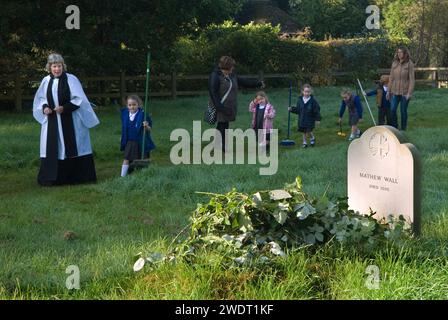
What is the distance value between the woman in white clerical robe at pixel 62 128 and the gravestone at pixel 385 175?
520 centimetres

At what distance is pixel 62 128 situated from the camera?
10.9 metres

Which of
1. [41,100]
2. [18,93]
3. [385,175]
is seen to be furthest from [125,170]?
[18,93]

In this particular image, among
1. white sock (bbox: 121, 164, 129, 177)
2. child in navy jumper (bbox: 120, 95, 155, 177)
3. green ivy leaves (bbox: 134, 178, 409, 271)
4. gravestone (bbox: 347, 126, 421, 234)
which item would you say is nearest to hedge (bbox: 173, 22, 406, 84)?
child in navy jumper (bbox: 120, 95, 155, 177)

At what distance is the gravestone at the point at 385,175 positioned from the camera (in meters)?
6.17

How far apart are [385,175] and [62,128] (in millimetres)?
5831

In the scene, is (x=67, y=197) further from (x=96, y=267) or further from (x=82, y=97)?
(x=96, y=267)

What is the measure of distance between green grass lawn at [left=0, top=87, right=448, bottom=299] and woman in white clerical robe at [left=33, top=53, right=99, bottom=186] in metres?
0.37

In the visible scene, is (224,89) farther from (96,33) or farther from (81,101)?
(96,33)

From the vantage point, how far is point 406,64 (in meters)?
15.3

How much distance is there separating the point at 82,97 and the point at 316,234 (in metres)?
6.01

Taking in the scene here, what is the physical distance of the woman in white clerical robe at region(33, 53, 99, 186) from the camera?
10.7 m

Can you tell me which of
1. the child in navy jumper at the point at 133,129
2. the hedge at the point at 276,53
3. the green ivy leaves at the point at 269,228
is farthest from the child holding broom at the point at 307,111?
the hedge at the point at 276,53

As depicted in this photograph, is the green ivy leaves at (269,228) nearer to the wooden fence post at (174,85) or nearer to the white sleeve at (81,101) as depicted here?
the white sleeve at (81,101)

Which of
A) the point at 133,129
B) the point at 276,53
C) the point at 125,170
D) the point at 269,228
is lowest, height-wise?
the point at 125,170
